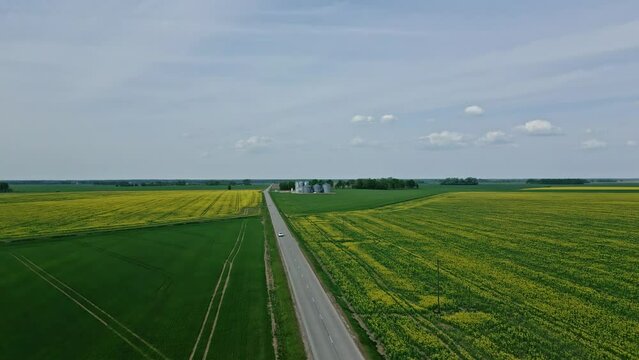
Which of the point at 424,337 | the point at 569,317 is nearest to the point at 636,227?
the point at 569,317

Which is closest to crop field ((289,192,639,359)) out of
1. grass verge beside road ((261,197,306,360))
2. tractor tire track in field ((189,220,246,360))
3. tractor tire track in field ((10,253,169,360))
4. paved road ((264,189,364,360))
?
paved road ((264,189,364,360))

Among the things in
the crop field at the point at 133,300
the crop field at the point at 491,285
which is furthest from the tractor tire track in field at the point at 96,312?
the crop field at the point at 491,285

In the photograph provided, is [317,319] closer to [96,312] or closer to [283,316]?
[283,316]

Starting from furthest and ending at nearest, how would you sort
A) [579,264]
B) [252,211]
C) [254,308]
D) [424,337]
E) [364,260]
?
[252,211], [364,260], [579,264], [254,308], [424,337]

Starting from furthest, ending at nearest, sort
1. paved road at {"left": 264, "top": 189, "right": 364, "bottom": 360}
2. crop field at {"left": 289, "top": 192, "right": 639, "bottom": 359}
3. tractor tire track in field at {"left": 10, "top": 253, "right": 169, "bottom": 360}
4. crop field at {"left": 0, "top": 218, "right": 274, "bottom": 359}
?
crop field at {"left": 0, "top": 218, "right": 274, "bottom": 359}
crop field at {"left": 289, "top": 192, "right": 639, "bottom": 359}
tractor tire track in field at {"left": 10, "top": 253, "right": 169, "bottom": 360}
paved road at {"left": 264, "top": 189, "right": 364, "bottom": 360}

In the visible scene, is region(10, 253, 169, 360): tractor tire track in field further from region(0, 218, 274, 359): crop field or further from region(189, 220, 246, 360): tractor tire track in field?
region(189, 220, 246, 360): tractor tire track in field

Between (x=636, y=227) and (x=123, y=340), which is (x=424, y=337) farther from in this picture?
(x=636, y=227)

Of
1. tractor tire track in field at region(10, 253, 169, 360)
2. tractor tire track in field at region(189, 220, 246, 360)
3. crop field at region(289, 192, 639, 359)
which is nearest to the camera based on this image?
tractor tire track in field at region(10, 253, 169, 360)
